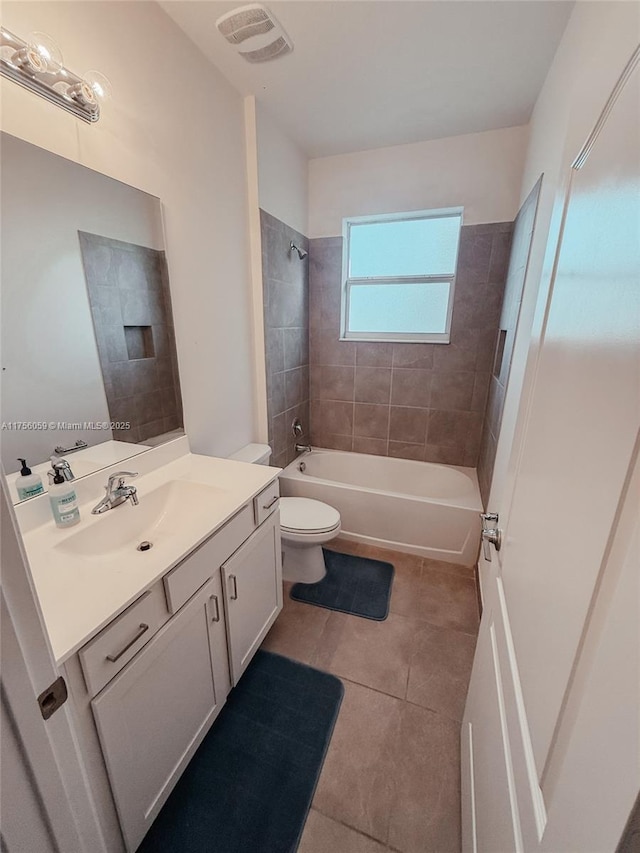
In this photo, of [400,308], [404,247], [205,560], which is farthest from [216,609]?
[404,247]

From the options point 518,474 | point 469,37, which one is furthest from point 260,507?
point 469,37

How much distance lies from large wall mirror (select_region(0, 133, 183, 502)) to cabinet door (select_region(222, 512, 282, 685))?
0.63 metres

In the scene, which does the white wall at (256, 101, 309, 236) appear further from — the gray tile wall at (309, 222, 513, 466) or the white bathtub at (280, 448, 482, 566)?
the white bathtub at (280, 448, 482, 566)

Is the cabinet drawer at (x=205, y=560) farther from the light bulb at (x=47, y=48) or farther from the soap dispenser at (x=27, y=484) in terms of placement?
the light bulb at (x=47, y=48)

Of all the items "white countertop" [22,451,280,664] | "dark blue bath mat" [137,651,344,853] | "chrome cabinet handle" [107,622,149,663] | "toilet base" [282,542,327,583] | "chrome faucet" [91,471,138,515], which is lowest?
"dark blue bath mat" [137,651,344,853]

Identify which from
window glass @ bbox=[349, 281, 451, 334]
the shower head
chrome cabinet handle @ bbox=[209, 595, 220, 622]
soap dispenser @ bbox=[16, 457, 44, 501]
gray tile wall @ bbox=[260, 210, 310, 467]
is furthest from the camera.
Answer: window glass @ bbox=[349, 281, 451, 334]

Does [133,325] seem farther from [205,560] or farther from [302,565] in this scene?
[302,565]

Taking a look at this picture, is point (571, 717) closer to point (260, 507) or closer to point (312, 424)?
point (260, 507)

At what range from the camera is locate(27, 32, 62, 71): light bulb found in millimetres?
923

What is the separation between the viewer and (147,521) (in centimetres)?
127

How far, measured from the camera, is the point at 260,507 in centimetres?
139

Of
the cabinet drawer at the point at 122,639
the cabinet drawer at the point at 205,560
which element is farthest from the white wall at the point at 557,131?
the cabinet drawer at the point at 122,639

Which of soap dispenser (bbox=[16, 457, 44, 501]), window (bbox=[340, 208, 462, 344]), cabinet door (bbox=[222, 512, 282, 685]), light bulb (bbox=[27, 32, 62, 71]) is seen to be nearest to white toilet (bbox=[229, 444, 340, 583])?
cabinet door (bbox=[222, 512, 282, 685])

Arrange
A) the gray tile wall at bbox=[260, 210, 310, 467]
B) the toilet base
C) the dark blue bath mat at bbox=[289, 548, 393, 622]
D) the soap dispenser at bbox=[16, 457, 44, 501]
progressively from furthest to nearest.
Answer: the gray tile wall at bbox=[260, 210, 310, 467]
the toilet base
the dark blue bath mat at bbox=[289, 548, 393, 622]
the soap dispenser at bbox=[16, 457, 44, 501]
